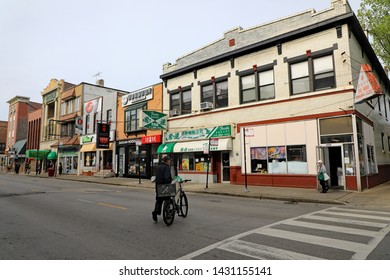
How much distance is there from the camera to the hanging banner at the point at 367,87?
1280cm

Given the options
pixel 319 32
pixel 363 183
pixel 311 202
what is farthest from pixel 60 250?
pixel 319 32

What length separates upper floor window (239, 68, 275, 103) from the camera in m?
17.6

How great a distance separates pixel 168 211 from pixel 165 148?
1563 centimetres

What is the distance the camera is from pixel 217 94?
20.4 meters

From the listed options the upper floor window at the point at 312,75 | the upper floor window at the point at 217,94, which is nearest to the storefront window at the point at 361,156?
the upper floor window at the point at 312,75

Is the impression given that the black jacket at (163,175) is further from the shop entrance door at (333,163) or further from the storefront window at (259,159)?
the storefront window at (259,159)

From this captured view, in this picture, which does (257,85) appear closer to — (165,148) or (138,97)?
(165,148)

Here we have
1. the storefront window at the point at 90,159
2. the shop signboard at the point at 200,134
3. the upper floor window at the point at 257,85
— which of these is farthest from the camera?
the storefront window at the point at 90,159

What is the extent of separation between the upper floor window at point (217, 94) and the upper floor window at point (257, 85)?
1463 millimetres

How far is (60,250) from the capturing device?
16.1 ft

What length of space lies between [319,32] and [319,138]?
248 inches

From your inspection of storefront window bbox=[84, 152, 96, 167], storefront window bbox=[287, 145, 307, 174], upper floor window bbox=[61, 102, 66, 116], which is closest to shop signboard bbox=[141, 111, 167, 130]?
storefront window bbox=[287, 145, 307, 174]

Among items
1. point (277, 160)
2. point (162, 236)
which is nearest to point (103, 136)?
point (277, 160)
